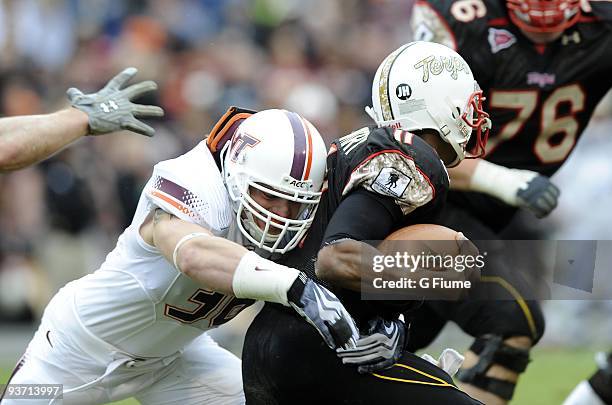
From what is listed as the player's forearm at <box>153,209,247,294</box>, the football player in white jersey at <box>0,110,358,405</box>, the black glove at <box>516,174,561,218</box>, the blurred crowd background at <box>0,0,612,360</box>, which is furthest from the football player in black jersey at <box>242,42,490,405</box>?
the blurred crowd background at <box>0,0,612,360</box>

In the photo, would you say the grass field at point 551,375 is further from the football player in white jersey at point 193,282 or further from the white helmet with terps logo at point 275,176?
the white helmet with terps logo at point 275,176

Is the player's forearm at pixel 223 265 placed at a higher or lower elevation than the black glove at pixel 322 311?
higher

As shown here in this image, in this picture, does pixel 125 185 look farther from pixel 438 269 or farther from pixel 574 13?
pixel 438 269

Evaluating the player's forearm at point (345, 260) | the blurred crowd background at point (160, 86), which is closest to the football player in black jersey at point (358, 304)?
the player's forearm at point (345, 260)

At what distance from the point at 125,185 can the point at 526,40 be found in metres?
5.16

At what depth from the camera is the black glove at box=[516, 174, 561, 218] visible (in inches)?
201

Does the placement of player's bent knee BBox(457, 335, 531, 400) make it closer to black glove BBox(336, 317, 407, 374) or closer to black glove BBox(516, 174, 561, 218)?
black glove BBox(516, 174, 561, 218)

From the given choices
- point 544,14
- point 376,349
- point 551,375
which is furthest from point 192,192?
point 551,375

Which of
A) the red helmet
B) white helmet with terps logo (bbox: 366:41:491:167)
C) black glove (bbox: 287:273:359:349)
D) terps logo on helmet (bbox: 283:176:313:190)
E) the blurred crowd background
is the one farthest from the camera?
the blurred crowd background

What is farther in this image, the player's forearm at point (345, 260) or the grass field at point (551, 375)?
the grass field at point (551, 375)

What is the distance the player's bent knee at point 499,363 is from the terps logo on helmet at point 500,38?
140cm

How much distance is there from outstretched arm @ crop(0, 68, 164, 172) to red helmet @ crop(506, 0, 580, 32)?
1771 millimetres

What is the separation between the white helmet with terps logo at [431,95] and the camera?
407cm

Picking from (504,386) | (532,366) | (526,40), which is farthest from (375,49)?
(504,386)
